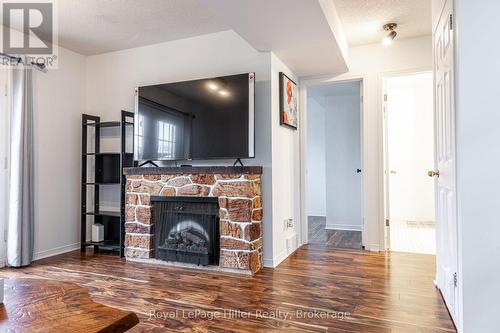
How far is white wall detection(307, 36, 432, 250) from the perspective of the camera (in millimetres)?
3738

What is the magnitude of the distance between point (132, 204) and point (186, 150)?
916mm

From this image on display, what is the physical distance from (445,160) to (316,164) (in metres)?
4.65

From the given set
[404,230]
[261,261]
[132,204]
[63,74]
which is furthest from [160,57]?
[404,230]

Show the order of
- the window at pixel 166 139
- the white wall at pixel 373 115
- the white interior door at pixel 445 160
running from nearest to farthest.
→ 1. the white interior door at pixel 445 160
2. the window at pixel 166 139
3. the white wall at pixel 373 115

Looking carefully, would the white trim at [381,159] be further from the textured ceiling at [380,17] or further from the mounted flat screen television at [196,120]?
the mounted flat screen television at [196,120]

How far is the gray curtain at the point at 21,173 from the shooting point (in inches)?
127

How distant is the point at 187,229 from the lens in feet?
10.7

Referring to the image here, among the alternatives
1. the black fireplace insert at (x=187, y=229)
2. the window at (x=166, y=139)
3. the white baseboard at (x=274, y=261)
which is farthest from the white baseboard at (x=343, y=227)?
the window at (x=166, y=139)

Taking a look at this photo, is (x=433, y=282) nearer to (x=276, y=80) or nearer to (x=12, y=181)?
(x=276, y=80)

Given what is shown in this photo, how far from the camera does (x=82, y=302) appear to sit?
115cm

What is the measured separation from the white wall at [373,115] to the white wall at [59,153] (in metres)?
3.61

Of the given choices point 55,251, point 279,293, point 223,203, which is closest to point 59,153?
point 55,251

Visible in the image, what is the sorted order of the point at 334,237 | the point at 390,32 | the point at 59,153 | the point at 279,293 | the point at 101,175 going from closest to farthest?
the point at 279,293 → the point at 390,32 → the point at 59,153 → the point at 101,175 → the point at 334,237

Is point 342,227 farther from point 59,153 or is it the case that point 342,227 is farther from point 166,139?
point 59,153
